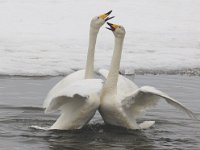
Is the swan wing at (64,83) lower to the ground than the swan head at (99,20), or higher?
lower

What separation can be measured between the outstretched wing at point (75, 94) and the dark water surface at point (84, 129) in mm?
388

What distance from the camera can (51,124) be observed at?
9.24m

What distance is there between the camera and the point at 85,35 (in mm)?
16156

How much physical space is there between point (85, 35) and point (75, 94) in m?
8.08

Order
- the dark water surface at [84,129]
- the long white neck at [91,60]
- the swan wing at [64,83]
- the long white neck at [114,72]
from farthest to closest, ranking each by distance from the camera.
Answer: the long white neck at [91,60] < the swan wing at [64,83] < the long white neck at [114,72] < the dark water surface at [84,129]

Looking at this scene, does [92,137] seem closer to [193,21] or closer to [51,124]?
[51,124]

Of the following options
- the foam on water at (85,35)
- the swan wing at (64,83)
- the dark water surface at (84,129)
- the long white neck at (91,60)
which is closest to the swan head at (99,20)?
the long white neck at (91,60)

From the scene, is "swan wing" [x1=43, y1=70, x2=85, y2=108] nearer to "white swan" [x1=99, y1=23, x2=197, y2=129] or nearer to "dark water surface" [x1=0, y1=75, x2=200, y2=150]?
"dark water surface" [x1=0, y1=75, x2=200, y2=150]

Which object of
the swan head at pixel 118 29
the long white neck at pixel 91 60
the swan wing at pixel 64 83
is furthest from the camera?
the long white neck at pixel 91 60

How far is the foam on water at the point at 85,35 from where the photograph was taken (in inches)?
510

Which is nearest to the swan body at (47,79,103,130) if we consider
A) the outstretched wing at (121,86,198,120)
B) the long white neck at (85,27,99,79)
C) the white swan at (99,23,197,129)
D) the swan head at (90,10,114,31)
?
the white swan at (99,23,197,129)

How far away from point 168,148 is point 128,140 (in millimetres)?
595

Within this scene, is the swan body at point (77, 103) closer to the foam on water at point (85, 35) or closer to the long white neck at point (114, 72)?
the long white neck at point (114, 72)

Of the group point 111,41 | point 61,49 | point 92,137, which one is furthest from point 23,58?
point 92,137
